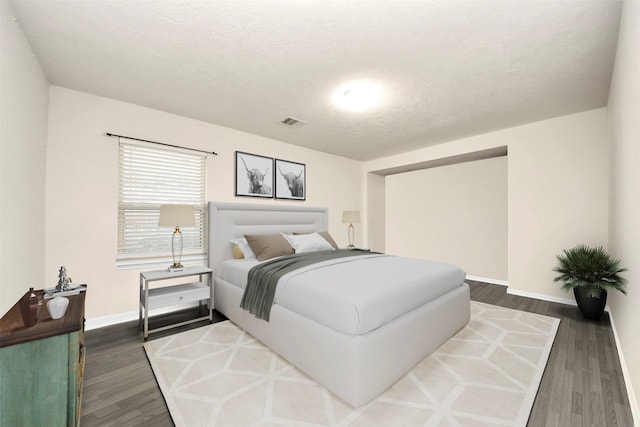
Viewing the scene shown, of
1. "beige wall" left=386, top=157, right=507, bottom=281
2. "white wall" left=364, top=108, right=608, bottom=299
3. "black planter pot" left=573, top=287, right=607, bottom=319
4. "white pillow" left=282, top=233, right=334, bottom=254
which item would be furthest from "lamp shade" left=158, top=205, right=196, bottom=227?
"beige wall" left=386, top=157, right=507, bottom=281

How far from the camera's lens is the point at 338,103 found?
3104 mm

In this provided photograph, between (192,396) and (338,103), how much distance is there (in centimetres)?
303

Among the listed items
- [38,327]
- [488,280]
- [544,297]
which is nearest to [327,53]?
[38,327]

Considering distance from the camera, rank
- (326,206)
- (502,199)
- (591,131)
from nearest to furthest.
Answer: (591,131) → (502,199) → (326,206)

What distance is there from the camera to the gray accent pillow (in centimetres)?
339

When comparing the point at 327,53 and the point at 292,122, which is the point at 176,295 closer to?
the point at 292,122

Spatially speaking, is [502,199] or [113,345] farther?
[502,199]

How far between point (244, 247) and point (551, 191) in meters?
4.27

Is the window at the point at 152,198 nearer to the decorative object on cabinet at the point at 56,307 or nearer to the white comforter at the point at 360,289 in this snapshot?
the white comforter at the point at 360,289

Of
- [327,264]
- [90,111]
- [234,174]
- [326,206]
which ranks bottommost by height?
[327,264]

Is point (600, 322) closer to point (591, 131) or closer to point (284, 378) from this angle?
point (591, 131)

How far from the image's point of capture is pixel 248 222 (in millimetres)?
3975

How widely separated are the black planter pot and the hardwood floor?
0.38ft

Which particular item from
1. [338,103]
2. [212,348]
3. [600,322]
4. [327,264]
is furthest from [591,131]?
[212,348]
